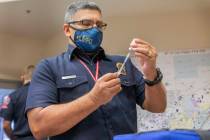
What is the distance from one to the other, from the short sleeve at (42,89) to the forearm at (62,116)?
0.05m

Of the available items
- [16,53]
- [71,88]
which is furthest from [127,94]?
[16,53]

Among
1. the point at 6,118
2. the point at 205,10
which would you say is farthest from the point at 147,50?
the point at 205,10

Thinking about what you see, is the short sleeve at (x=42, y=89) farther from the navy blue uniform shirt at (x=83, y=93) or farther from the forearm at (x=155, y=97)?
the forearm at (x=155, y=97)

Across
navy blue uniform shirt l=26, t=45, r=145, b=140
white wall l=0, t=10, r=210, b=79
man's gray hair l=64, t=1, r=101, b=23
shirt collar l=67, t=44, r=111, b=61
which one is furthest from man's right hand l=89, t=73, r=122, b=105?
white wall l=0, t=10, r=210, b=79

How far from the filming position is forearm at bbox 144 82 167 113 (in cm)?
124

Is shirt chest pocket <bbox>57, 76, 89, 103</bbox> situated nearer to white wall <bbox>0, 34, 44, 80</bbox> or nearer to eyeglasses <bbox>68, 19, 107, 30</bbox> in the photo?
eyeglasses <bbox>68, 19, 107, 30</bbox>

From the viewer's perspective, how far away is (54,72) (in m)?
1.25

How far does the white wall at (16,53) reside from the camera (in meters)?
4.49

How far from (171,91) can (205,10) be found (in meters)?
0.87

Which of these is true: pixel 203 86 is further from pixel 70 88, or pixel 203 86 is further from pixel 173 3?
pixel 70 88

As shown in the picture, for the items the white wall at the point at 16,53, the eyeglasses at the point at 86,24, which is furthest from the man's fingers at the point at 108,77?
the white wall at the point at 16,53

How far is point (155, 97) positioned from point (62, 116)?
368 millimetres

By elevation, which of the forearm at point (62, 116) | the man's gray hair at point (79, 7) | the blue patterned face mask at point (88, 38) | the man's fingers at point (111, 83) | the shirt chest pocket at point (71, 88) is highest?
the man's gray hair at point (79, 7)

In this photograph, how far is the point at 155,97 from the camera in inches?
49.6
